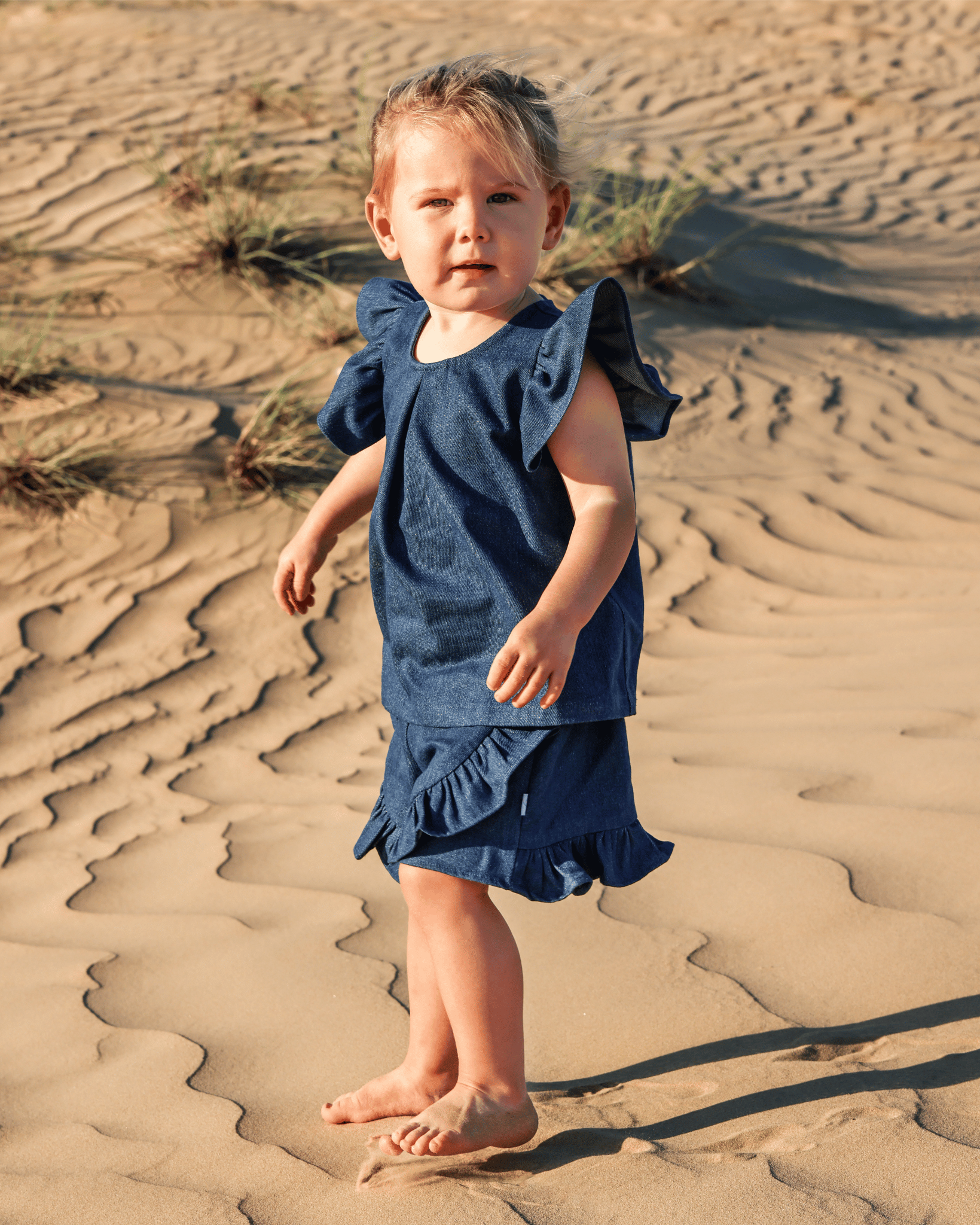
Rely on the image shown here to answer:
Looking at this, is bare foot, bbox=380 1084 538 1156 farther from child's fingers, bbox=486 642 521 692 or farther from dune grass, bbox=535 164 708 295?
dune grass, bbox=535 164 708 295

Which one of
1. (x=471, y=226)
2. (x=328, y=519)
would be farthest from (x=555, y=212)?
(x=328, y=519)

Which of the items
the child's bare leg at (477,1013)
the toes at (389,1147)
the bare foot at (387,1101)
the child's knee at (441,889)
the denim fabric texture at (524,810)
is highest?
the denim fabric texture at (524,810)

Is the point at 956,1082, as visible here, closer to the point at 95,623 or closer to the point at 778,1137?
the point at 778,1137

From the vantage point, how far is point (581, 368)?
146 centimetres

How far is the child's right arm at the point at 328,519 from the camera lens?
1784mm

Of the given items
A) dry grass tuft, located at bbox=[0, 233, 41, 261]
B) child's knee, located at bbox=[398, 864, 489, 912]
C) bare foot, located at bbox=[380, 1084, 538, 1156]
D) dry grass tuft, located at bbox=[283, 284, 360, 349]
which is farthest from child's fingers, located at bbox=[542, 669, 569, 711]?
dry grass tuft, located at bbox=[0, 233, 41, 261]

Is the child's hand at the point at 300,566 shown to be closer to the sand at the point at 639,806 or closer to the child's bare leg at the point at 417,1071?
the child's bare leg at the point at 417,1071

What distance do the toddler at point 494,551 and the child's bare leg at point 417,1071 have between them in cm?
3

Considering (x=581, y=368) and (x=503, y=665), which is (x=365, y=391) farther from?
(x=503, y=665)

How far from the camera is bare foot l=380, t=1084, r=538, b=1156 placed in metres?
1.48

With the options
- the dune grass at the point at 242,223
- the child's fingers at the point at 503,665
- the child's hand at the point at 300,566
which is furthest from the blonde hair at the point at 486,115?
the dune grass at the point at 242,223

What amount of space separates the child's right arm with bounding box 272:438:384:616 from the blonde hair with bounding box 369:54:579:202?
0.39 metres

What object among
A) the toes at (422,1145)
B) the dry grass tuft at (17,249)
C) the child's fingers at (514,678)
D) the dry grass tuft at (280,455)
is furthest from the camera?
the dry grass tuft at (17,249)

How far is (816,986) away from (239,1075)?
2.93 feet
